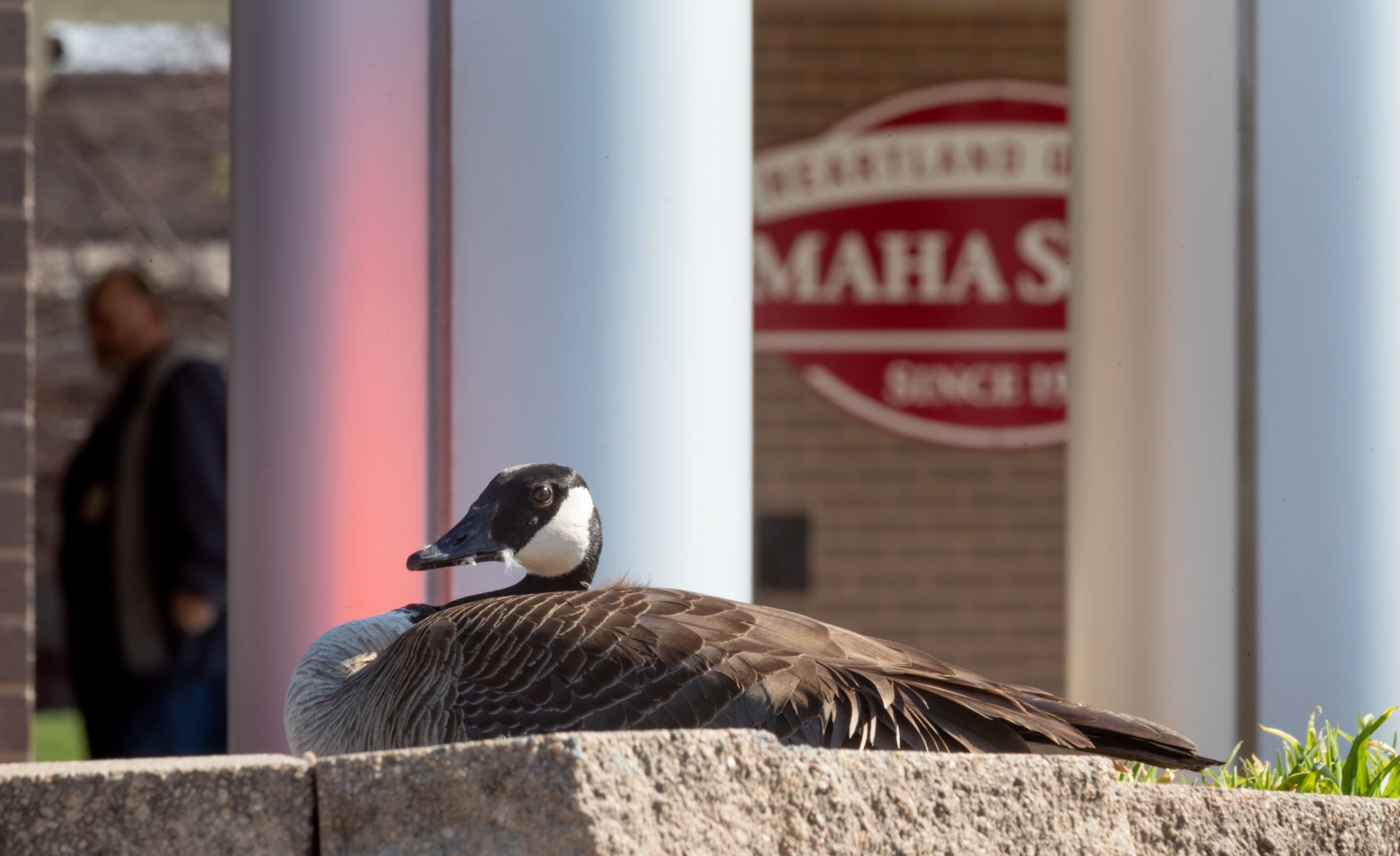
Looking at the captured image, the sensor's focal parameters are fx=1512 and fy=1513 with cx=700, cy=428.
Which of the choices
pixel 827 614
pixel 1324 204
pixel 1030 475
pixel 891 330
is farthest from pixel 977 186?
pixel 1324 204

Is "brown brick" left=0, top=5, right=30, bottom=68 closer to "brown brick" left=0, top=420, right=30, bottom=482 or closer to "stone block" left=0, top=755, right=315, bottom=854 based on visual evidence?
"brown brick" left=0, top=420, right=30, bottom=482

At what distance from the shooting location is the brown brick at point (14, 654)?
3822 millimetres

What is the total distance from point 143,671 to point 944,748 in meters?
4.05

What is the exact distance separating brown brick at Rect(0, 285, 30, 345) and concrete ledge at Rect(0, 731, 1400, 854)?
252cm

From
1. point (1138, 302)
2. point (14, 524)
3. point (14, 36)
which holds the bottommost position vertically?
point (14, 524)

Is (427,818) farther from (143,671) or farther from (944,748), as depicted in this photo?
(143,671)

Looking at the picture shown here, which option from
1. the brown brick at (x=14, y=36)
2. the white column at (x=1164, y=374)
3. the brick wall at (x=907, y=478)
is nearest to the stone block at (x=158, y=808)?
the white column at (x=1164, y=374)

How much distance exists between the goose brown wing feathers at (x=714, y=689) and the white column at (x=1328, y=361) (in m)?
1.03

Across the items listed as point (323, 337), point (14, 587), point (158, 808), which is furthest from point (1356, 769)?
point (14, 587)

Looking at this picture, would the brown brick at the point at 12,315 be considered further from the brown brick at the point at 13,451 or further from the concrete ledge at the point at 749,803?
the concrete ledge at the point at 749,803

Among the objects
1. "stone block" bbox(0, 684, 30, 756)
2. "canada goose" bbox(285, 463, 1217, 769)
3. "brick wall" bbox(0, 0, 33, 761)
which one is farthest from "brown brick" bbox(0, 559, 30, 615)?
"canada goose" bbox(285, 463, 1217, 769)

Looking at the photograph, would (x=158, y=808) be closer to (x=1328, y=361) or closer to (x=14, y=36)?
(x=1328, y=361)

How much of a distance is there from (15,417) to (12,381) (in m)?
0.09

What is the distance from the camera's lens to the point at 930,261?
23.1 feet
